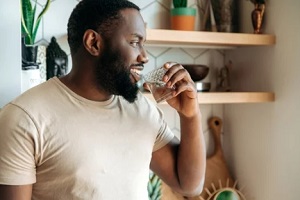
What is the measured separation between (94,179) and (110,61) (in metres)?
0.27

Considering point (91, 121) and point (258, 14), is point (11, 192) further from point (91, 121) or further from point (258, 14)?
point (258, 14)

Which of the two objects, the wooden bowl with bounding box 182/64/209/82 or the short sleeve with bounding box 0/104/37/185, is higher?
the wooden bowl with bounding box 182/64/209/82

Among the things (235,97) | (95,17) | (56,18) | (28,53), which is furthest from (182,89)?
(56,18)

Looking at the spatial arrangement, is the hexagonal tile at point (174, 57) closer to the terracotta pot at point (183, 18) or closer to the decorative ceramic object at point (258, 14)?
the terracotta pot at point (183, 18)

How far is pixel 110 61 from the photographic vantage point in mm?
971

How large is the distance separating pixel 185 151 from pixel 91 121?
293 mm

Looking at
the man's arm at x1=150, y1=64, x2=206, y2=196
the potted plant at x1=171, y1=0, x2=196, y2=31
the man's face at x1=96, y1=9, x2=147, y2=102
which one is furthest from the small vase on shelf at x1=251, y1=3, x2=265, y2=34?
the man's face at x1=96, y1=9, x2=147, y2=102

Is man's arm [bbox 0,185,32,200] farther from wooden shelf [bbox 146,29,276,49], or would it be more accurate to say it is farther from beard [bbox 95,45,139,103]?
wooden shelf [bbox 146,29,276,49]

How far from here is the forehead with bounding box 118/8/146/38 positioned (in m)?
0.97

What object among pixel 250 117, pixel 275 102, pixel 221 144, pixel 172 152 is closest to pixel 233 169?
pixel 221 144

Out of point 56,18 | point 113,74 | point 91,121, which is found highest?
point 56,18

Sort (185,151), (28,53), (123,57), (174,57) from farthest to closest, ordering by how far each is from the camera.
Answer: (174,57), (28,53), (185,151), (123,57)

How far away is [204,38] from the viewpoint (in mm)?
1521

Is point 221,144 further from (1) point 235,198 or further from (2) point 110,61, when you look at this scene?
(2) point 110,61
